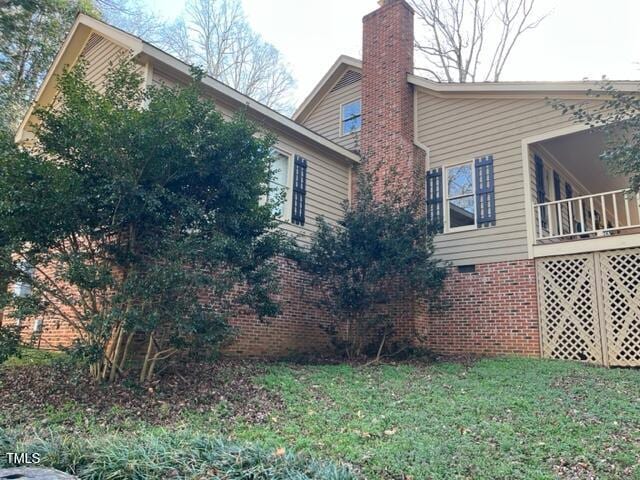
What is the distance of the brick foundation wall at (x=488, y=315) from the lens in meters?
9.70

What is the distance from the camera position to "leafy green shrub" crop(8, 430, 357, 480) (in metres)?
3.47

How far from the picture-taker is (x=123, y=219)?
6.25 meters

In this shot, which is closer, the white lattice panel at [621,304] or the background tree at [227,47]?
the white lattice panel at [621,304]

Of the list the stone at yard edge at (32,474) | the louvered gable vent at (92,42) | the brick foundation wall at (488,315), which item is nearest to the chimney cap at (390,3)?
the brick foundation wall at (488,315)

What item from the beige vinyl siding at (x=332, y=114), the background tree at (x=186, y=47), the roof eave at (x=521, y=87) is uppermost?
the background tree at (x=186, y=47)

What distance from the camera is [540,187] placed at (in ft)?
35.3

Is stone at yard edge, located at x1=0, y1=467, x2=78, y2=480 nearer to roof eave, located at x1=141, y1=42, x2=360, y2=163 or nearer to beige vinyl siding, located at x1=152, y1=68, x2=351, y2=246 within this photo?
roof eave, located at x1=141, y1=42, x2=360, y2=163

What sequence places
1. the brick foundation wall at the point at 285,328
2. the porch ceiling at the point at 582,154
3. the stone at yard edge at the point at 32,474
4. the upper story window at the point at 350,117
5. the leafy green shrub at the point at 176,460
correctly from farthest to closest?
the upper story window at the point at 350,117 < the porch ceiling at the point at 582,154 < the brick foundation wall at the point at 285,328 < the leafy green shrub at the point at 176,460 < the stone at yard edge at the point at 32,474

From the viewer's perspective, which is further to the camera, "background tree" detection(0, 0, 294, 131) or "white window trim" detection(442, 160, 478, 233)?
"background tree" detection(0, 0, 294, 131)

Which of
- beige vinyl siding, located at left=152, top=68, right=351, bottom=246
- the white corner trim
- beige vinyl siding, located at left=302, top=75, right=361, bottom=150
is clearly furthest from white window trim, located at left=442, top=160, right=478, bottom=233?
beige vinyl siding, located at left=302, top=75, right=361, bottom=150

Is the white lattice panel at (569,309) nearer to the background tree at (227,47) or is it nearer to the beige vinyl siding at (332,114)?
the beige vinyl siding at (332,114)

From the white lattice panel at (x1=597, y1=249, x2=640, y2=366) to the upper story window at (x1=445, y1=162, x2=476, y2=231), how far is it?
2.78m

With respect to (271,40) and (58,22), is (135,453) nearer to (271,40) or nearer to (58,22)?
(58,22)

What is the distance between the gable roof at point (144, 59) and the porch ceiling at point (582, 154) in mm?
4692
